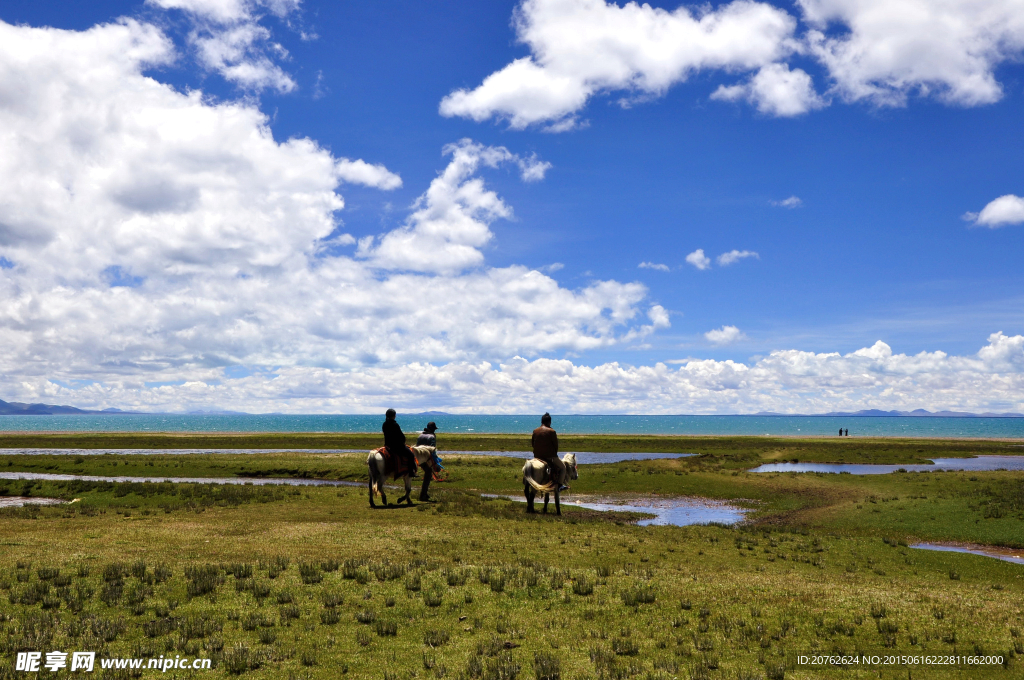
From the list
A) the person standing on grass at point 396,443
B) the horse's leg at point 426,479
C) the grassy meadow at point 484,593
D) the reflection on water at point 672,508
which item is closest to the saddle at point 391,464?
the person standing on grass at point 396,443

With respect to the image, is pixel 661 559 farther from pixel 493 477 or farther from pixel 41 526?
pixel 493 477

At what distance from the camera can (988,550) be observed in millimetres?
24125

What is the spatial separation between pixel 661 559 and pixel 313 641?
1155 cm

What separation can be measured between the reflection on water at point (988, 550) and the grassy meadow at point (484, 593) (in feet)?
3.68

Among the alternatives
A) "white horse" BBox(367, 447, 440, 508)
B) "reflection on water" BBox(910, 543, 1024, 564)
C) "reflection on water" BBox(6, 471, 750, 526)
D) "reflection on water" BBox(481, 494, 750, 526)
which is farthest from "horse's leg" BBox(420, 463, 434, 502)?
"reflection on water" BBox(910, 543, 1024, 564)

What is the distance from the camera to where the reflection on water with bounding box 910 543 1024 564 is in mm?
22453

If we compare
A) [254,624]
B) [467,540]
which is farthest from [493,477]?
[254,624]

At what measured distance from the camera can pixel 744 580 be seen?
15.7 metres

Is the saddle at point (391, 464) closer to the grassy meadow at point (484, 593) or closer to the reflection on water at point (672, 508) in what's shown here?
the grassy meadow at point (484, 593)

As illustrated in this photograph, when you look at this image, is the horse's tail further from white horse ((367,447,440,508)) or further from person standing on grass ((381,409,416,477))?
person standing on grass ((381,409,416,477))

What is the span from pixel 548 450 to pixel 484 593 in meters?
12.4

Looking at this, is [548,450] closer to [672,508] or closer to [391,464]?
[391,464]

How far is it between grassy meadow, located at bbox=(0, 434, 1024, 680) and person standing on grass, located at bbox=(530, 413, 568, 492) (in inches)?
82.9

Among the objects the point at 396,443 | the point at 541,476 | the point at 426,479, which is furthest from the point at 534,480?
the point at 396,443
